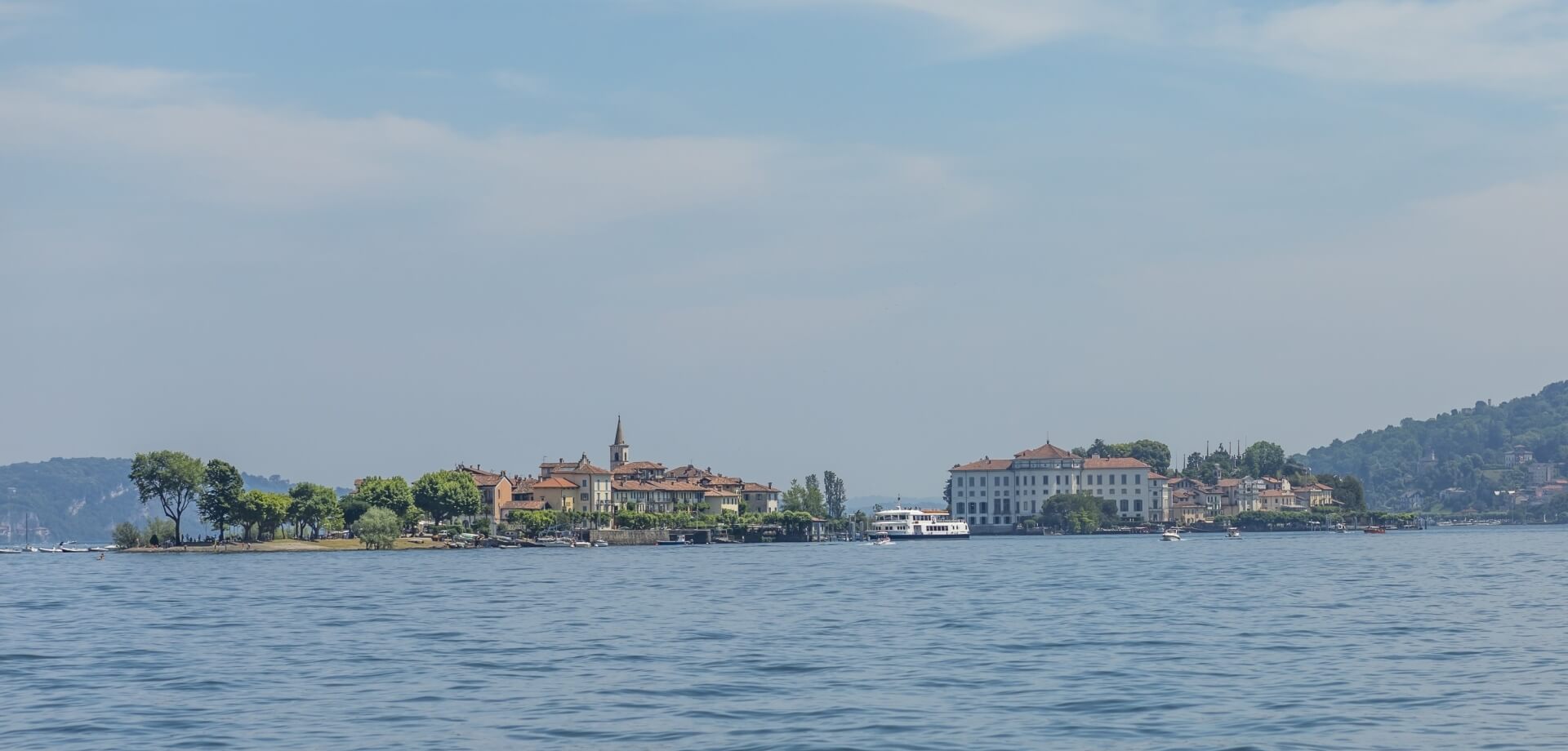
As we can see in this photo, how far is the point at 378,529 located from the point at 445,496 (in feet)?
57.7

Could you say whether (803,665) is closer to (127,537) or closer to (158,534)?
(158,534)

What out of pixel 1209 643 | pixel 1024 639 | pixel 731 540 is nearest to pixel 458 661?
pixel 1024 639

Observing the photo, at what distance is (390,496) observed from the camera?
149 meters

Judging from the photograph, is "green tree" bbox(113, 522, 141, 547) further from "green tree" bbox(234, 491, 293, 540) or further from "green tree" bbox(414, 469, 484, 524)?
"green tree" bbox(414, 469, 484, 524)

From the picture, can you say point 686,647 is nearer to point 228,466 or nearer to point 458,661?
point 458,661

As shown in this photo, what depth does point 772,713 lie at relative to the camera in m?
26.7

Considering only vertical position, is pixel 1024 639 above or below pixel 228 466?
below

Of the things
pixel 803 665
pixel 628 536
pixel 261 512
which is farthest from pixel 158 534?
pixel 803 665

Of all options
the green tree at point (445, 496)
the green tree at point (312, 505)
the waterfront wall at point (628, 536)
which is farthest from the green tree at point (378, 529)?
the waterfront wall at point (628, 536)

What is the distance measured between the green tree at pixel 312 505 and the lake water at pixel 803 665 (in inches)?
2927

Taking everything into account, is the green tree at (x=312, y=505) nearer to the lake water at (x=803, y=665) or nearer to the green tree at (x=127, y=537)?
the green tree at (x=127, y=537)

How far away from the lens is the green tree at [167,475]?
13400cm

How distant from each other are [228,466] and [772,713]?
119 m

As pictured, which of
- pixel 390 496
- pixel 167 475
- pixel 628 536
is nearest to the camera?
pixel 167 475
